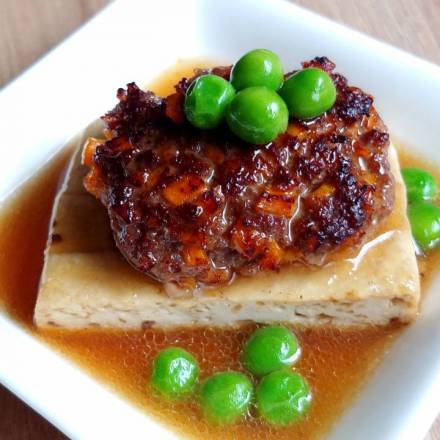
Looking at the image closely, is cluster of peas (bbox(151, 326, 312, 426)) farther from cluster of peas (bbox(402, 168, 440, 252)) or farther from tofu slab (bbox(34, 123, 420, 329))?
cluster of peas (bbox(402, 168, 440, 252))

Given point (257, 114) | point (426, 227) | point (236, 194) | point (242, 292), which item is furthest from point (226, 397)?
point (426, 227)

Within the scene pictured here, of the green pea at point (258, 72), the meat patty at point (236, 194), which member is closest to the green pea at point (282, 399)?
the meat patty at point (236, 194)

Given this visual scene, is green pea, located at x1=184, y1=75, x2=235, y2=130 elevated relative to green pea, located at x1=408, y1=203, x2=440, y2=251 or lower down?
elevated

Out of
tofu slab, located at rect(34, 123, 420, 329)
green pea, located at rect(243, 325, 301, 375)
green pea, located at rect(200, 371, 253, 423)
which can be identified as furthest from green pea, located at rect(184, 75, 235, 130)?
green pea, located at rect(200, 371, 253, 423)

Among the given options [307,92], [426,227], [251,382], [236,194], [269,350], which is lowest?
[251,382]

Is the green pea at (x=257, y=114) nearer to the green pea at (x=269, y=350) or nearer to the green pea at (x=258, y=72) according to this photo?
the green pea at (x=258, y=72)

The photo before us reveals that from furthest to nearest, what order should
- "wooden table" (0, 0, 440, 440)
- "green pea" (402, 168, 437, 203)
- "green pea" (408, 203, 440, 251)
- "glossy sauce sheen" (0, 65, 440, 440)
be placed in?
1. "wooden table" (0, 0, 440, 440)
2. "green pea" (402, 168, 437, 203)
3. "green pea" (408, 203, 440, 251)
4. "glossy sauce sheen" (0, 65, 440, 440)

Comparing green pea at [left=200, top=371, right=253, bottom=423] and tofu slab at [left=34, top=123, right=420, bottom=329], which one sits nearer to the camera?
green pea at [left=200, top=371, right=253, bottom=423]

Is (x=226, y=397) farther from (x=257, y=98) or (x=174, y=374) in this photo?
(x=257, y=98)
